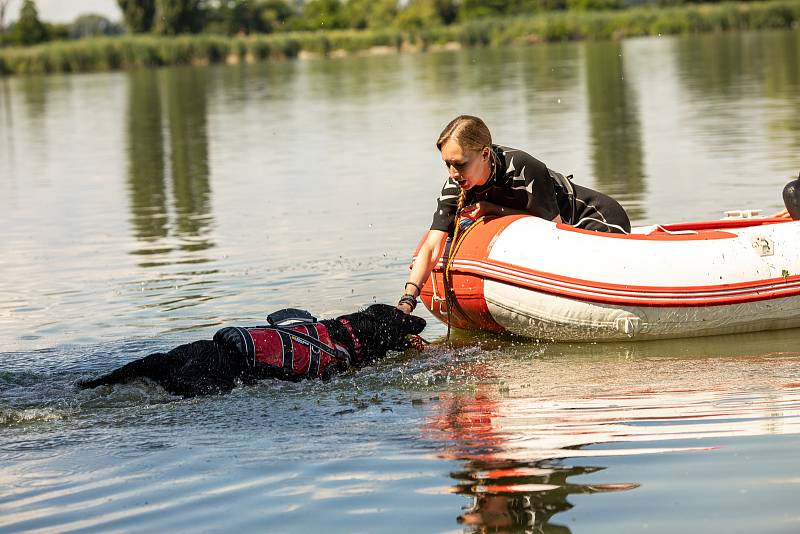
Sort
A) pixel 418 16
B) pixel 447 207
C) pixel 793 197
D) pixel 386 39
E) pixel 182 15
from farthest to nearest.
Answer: pixel 418 16 → pixel 182 15 → pixel 386 39 → pixel 793 197 → pixel 447 207

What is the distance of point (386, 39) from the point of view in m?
66.0

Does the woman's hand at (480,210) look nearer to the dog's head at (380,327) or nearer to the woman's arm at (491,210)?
the woman's arm at (491,210)

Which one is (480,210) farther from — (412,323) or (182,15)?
(182,15)

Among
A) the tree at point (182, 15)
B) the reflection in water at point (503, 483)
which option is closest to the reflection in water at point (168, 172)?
the reflection in water at point (503, 483)

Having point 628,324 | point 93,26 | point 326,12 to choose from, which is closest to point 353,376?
point 628,324

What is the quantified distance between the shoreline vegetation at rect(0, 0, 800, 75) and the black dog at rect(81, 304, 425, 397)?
53.1 metres

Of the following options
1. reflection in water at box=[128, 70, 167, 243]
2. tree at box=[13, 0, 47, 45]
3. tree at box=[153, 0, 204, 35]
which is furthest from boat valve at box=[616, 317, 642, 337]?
tree at box=[13, 0, 47, 45]

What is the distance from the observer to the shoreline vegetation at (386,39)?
57156 mm

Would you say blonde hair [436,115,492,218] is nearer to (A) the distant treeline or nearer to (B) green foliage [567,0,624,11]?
(A) the distant treeline

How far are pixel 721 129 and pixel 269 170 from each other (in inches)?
235

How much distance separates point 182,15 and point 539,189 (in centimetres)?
7924

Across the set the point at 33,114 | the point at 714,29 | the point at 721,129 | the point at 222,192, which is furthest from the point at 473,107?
the point at 714,29

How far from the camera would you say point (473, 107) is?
23562 millimetres

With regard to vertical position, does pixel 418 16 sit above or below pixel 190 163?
above
